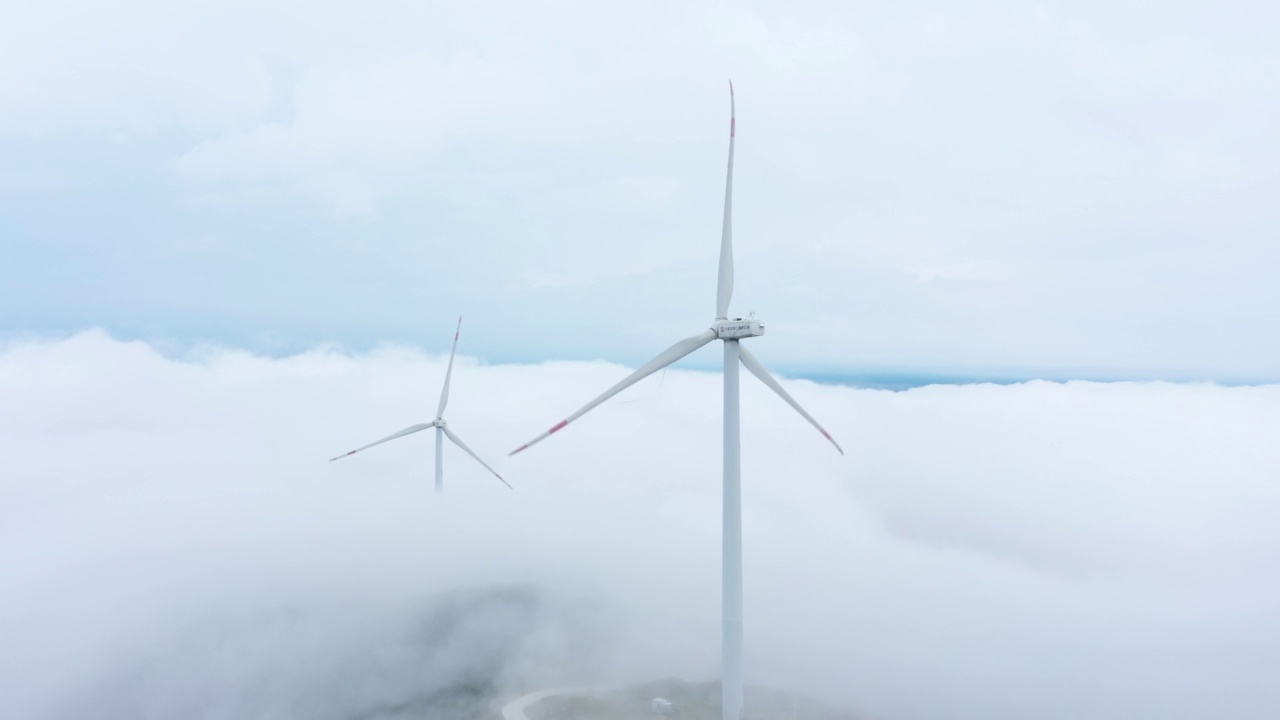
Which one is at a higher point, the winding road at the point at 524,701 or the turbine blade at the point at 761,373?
the turbine blade at the point at 761,373

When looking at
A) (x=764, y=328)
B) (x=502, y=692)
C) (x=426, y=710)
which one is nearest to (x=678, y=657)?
(x=502, y=692)

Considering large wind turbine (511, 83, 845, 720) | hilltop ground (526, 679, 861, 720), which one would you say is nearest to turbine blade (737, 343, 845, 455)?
large wind turbine (511, 83, 845, 720)

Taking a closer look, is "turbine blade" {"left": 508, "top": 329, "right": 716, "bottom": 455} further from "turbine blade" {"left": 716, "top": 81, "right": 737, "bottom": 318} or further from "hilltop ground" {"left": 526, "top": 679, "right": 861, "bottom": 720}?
"hilltop ground" {"left": 526, "top": 679, "right": 861, "bottom": 720}

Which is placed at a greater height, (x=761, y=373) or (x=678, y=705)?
(x=761, y=373)

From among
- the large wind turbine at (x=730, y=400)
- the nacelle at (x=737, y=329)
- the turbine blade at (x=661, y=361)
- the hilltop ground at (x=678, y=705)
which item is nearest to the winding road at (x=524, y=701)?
the hilltop ground at (x=678, y=705)

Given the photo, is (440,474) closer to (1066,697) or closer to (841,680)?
(841,680)

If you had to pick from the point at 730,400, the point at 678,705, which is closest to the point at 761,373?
the point at 730,400

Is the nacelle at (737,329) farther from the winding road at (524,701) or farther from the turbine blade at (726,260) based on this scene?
the winding road at (524,701)

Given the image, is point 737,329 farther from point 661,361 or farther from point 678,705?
point 678,705
